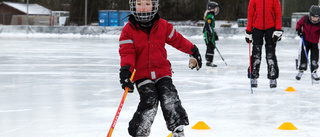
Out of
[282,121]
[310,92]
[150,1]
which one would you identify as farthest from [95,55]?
[150,1]

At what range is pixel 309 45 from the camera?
27.8ft

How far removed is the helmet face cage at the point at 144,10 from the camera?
370 cm

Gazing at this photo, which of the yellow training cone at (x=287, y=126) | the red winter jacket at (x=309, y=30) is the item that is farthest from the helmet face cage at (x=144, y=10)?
the red winter jacket at (x=309, y=30)

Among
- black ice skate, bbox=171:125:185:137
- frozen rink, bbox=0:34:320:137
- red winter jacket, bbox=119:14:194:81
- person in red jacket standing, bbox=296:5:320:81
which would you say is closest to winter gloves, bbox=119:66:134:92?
red winter jacket, bbox=119:14:194:81

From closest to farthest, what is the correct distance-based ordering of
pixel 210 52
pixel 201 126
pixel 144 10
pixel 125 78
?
pixel 125 78 < pixel 144 10 < pixel 201 126 < pixel 210 52

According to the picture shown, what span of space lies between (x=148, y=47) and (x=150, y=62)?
113 millimetres

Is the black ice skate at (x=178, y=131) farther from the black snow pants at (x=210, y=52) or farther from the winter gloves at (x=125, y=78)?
the black snow pants at (x=210, y=52)

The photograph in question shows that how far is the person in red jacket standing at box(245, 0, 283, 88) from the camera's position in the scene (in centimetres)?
724

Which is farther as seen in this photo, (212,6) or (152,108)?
(212,6)

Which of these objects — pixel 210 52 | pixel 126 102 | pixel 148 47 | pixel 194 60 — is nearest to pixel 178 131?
pixel 194 60

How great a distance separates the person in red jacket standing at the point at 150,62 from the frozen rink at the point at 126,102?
0.49m

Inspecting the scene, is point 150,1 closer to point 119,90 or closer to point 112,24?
point 119,90

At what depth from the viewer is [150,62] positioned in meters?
3.79

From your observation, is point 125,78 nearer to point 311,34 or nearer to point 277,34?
point 277,34
